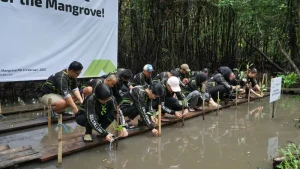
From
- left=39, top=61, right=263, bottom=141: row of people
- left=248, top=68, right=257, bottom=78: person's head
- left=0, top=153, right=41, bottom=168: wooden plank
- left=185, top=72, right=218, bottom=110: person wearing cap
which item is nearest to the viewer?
left=0, top=153, right=41, bottom=168: wooden plank

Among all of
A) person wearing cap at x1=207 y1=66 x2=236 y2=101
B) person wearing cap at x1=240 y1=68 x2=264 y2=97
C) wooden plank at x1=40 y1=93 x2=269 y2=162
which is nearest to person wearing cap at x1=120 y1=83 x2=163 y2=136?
wooden plank at x1=40 y1=93 x2=269 y2=162

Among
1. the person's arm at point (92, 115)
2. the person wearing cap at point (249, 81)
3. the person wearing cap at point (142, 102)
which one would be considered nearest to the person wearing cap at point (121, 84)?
the person wearing cap at point (142, 102)

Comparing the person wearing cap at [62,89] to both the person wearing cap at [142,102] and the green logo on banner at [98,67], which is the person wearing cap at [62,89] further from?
the green logo on banner at [98,67]

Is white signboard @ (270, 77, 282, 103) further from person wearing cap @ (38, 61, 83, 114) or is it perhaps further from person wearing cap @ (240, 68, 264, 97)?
person wearing cap @ (38, 61, 83, 114)

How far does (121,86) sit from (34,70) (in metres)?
1.63

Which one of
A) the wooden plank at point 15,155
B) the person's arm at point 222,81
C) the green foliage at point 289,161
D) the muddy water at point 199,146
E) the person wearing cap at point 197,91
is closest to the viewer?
the green foliage at point 289,161

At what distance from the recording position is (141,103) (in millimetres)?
4816

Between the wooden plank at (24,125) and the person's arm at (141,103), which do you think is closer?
the person's arm at (141,103)

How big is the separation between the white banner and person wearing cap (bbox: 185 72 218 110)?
1.83 metres

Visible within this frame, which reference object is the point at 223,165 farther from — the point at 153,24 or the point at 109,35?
the point at 153,24

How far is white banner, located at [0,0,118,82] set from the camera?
5566 mm

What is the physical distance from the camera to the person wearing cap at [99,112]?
409 cm

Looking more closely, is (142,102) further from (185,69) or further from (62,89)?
(185,69)

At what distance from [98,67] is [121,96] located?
1462 millimetres
